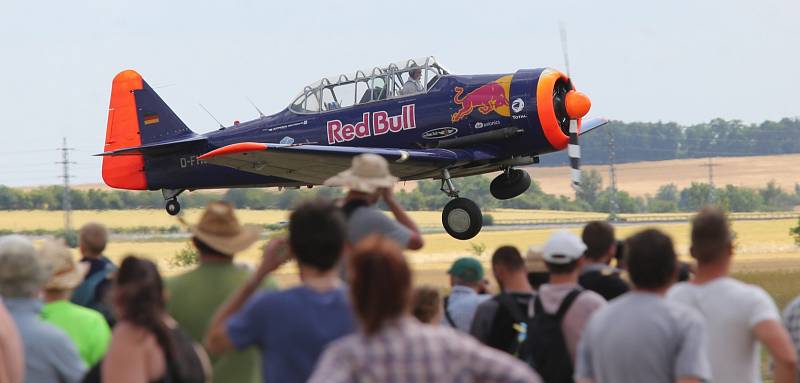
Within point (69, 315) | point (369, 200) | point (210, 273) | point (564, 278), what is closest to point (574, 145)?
point (369, 200)

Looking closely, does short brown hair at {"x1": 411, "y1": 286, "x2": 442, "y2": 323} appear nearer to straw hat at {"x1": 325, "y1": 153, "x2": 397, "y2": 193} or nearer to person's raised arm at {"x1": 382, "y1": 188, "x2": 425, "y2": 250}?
person's raised arm at {"x1": 382, "y1": 188, "x2": 425, "y2": 250}

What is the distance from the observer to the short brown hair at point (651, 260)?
5.16m

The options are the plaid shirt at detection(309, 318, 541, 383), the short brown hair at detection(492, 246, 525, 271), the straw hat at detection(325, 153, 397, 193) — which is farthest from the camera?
the short brown hair at detection(492, 246, 525, 271)

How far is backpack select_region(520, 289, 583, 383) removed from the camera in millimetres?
5945

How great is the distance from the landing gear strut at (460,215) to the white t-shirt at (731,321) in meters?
13.7

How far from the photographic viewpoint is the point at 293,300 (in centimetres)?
475

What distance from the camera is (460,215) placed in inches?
761

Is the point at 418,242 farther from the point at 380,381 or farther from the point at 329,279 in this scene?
the point at 380,381

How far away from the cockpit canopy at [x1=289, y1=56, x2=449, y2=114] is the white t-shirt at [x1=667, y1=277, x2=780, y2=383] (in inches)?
553

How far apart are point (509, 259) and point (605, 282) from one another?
0.53 metres

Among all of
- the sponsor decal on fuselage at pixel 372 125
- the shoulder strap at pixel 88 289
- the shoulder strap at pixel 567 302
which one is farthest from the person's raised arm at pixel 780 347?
the sponsor decal on fuselage at pixel 372 125

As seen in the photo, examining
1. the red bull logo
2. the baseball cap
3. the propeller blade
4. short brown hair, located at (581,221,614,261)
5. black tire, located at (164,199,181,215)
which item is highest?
the red bull logo

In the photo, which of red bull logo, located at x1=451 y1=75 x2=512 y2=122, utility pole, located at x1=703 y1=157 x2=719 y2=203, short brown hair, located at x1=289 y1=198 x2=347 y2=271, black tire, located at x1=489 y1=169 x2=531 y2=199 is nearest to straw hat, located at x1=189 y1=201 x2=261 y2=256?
short brown hair, located at x1=289 y1=198 x2=347 y2=271

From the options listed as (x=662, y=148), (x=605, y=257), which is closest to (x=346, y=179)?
(x=605, y=257)
